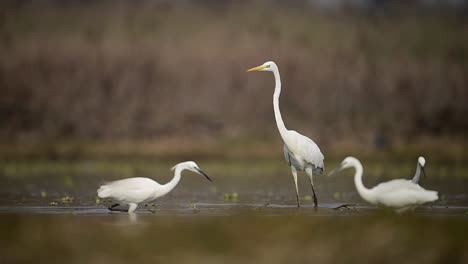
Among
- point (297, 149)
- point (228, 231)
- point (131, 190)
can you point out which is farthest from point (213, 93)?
point (228, 231)

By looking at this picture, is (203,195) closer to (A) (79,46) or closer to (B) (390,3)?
(A) (79,46)

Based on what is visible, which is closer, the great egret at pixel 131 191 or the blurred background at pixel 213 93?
the great egret at pixel 131 191

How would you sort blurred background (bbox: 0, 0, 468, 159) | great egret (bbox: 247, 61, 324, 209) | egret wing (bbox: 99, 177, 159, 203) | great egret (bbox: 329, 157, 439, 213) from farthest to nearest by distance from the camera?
blurred background (bbox: 0, 0, 468, 159) < great egret (bbox: 247, 61, 324, 209) < egret wing (bbox: 99, 177, 159, 203) < great egret (bbox: 329, 157, 439, 213)

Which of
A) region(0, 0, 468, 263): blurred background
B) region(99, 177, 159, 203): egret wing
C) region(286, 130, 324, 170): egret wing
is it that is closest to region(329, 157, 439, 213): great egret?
region(0, 0, 468, 263): blurred background

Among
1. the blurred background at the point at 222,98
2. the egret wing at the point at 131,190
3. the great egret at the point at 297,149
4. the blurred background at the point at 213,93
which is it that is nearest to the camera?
the egret wing at the point at 131,190

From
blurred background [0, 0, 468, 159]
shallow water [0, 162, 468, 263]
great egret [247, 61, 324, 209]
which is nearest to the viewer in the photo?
shallow water [0, 162, 468, 263]

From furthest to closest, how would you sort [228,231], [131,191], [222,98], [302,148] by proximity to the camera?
[222,98], [302,148], [131,191], [228,231]

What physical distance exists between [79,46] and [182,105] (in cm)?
452

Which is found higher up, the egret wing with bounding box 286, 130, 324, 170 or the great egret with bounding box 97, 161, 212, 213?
the egret wing with bounding box 286, 130, 324, 170

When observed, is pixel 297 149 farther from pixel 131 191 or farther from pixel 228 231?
pixel 228 231

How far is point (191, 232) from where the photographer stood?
38.8ft

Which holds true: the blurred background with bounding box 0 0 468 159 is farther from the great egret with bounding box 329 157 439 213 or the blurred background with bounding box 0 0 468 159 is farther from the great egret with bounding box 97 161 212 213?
the great egret with bounding box 329 157 439 213

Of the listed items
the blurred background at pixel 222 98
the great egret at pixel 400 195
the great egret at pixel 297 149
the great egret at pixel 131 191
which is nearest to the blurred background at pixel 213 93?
the blurred background at pixel 222 98

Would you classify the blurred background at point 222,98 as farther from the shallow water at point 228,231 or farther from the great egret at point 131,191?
the great egret at point 131,191
